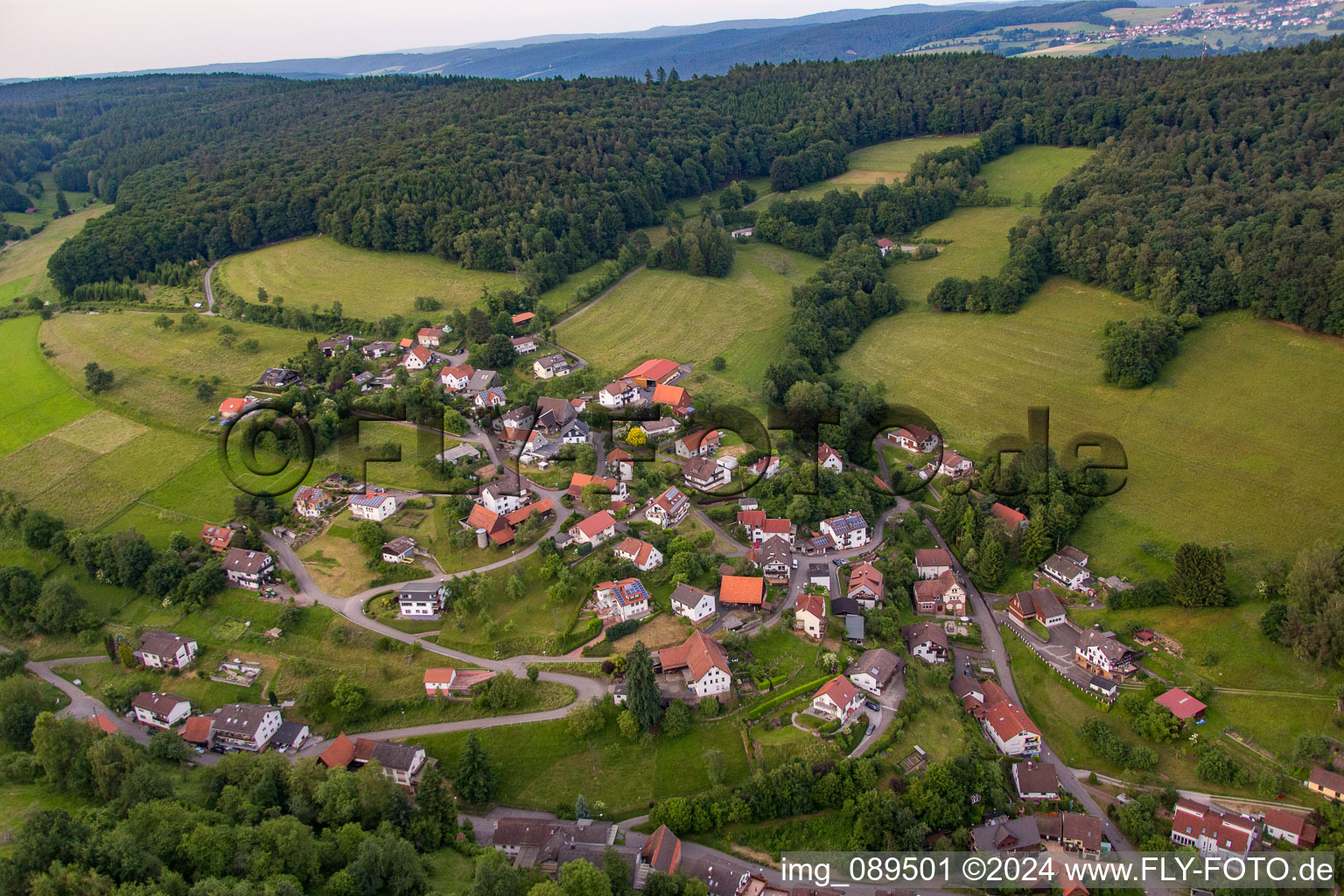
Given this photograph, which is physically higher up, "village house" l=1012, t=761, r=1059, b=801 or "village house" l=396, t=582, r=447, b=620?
"village house" l=396, t=582, r=447, b=620

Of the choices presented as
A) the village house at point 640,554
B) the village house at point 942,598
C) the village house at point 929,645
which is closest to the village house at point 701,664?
the village house at point 640,554

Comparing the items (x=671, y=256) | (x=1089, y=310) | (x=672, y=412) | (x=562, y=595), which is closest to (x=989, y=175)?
(x=1089, y=310)

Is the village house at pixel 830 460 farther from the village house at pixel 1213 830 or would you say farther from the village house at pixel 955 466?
the village house at pixel 1213 830

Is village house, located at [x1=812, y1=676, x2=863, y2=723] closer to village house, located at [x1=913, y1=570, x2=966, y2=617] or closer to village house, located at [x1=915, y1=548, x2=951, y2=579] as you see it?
village house, located at [x1=913, y1=570, x2=966, y2=617]

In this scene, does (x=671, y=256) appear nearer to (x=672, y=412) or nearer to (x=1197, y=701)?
(x=672, y=412)

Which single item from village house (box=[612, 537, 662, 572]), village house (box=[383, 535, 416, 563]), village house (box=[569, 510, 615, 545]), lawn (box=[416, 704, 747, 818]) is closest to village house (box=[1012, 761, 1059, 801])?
lawn (box=[416, 704, 747, 818])

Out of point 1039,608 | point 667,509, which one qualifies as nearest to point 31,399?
point 667,509
